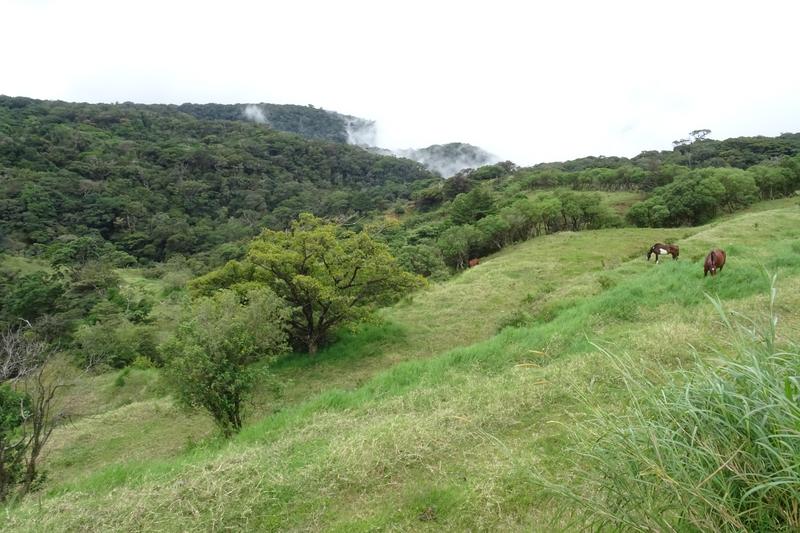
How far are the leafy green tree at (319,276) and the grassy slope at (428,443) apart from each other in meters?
3.79

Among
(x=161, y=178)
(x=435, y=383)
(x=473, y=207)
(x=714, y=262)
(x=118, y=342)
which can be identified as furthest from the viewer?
(x=161, y=178)

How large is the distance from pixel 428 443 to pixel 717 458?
3546 millimetres

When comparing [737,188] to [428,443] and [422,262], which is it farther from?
[428,443]

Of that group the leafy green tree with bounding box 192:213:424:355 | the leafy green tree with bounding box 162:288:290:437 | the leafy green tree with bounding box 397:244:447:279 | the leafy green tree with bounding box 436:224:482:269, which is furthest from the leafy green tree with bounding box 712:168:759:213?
the leafy green tree with bounding box 162:288:290:437

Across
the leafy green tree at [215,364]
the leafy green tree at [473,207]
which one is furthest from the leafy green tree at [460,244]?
the leafy green tree at [215,364]

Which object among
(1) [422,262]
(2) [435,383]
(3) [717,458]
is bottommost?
(1) [422,262]

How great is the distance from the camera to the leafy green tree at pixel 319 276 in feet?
53.1

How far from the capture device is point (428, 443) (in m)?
5.00

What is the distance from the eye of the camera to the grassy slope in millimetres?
4027

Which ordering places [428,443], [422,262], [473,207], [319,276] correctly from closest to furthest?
[428,443], [319,276], [422,262], [473,207]

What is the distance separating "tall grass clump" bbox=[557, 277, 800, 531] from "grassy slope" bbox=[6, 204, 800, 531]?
398 mm

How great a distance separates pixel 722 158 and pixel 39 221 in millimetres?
119972

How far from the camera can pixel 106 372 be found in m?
22.5

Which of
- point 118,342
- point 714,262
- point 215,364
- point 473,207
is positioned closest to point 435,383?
point 215,364
